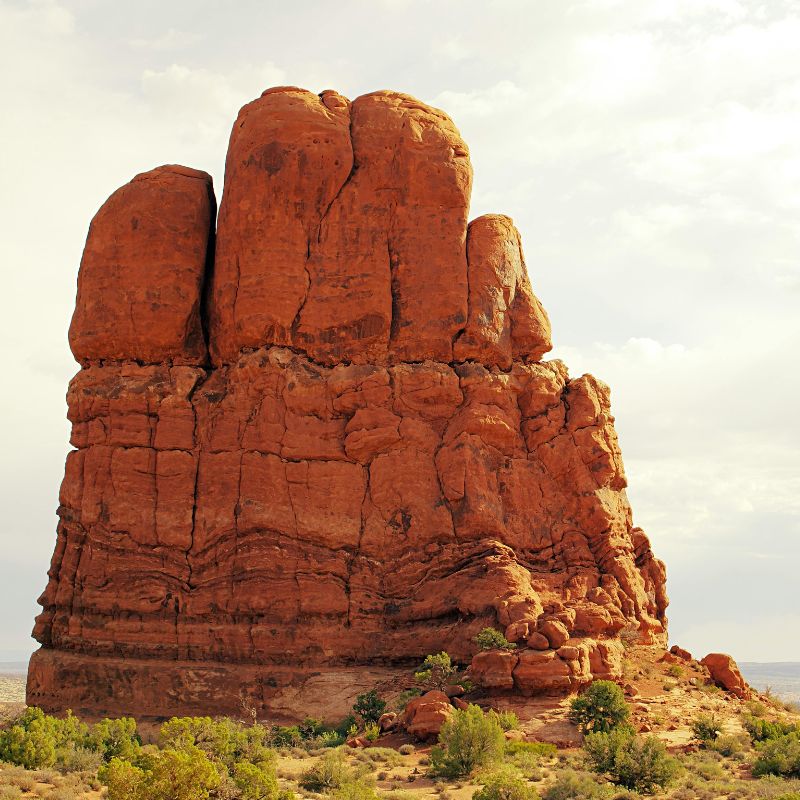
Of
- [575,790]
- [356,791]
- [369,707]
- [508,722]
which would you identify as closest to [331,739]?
[369,707]

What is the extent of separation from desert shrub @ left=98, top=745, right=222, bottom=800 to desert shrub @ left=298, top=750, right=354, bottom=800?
12.8ft

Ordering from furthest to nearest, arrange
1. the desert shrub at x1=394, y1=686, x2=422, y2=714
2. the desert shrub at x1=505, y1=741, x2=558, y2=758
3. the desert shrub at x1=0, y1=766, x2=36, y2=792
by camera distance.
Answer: the desert shrub at x1=394, y1=686, x2=422, y2=714 → the desert shrub at x1=505, y1=741, x2=558, y2=758 → the desert shrub at x1=0, y1=766, x2=36, y2=792

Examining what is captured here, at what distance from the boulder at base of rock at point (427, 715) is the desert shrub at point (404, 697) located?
137cm

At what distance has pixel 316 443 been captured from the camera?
3281 centimetres

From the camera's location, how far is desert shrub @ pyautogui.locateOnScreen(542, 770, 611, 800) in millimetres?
21078

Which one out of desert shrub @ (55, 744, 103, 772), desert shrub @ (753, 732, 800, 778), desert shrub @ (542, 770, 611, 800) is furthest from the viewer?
desert shrub @ (753, 732, 800, 778)

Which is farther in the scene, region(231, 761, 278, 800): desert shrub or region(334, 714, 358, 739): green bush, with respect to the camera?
region(334, 714, 358, 739): green bush

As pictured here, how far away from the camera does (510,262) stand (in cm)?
3547

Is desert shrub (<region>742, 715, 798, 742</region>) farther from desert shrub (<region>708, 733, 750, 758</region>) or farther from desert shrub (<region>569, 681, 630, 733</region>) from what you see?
desert shrub (<region>569, 681, 630, 733</region>)

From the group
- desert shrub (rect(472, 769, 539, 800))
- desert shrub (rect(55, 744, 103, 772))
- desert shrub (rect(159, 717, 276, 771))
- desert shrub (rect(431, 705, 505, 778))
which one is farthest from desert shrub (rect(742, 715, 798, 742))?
desert shrub (rect(55, 744, 103, 772))

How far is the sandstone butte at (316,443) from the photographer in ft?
102

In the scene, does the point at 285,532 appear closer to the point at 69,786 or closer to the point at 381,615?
the point at 381,615

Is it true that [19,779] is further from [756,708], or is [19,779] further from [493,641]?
[756,708]

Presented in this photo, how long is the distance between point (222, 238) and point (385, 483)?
9498 millimetres
